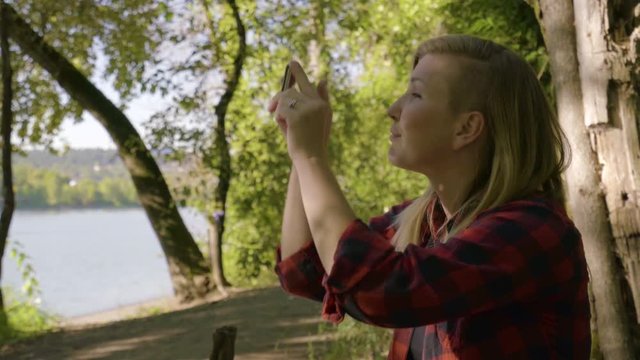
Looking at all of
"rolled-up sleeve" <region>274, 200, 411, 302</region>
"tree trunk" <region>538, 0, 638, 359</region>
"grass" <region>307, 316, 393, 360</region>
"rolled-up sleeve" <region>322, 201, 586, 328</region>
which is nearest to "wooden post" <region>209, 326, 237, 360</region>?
"grass" <region>307, 316, 393, 360</region>

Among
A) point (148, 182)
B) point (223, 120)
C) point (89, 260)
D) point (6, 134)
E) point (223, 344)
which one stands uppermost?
point (223, 120)

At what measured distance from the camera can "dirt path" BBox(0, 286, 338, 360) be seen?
19.8ft

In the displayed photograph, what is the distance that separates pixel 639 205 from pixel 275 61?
7.00 metres

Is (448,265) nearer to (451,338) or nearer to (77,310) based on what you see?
(451,338)

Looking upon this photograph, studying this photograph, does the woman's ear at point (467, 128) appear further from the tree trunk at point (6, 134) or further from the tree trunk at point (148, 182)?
the tree trunk at point (148, 182)

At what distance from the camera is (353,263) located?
106cm

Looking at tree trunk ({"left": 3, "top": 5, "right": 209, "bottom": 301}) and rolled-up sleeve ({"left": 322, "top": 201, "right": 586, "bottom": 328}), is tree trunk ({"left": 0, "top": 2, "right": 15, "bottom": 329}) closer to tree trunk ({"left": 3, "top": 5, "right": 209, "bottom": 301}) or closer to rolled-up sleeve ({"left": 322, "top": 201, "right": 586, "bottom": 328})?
tree trunk ({"left": 3, "top": 5, "right": 209, "bottom": 301})

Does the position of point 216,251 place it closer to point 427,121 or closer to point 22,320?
Result: point 22,320

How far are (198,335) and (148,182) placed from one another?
3215 mm

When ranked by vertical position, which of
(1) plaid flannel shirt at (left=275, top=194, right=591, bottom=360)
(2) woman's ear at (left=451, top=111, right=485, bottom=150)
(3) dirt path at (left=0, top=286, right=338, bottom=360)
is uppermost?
(2) woman's ear at (left=451, top=111, right=485, bottom=150)

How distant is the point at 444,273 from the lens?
106 centimetres

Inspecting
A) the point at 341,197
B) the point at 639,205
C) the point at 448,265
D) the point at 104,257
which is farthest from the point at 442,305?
the point at 104,257

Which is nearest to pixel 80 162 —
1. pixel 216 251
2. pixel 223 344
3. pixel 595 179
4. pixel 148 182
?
pixel 148 182

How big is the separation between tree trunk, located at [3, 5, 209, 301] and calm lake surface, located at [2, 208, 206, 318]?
495 mm
